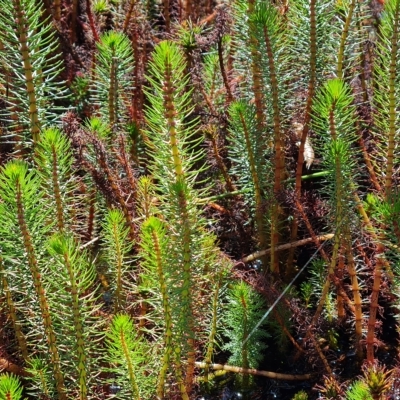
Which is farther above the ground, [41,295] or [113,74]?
[113,74]

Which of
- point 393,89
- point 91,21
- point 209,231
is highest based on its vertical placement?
point 91,21

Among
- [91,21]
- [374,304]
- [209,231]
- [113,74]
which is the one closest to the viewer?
[209,231]

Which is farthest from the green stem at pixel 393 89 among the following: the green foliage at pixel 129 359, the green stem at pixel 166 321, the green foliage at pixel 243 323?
the green foliage at pixel 129 359

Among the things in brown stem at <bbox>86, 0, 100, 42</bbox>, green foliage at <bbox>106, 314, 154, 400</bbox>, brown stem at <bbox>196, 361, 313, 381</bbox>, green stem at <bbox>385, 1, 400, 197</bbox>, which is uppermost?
brown stem at <bbox>86, 0, 100, 42</bbox>

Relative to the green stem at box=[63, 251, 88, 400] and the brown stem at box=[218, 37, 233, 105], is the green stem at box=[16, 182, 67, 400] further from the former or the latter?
the brown stem at box=[218, 37, 233, 105]

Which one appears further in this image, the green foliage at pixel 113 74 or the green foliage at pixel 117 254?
the green foliage at pixel 113 74

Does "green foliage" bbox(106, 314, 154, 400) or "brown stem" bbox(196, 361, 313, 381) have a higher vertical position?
"green foliage" bbox(106, 314, 154, 400)

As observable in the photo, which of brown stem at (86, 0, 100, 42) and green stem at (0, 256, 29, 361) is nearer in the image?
green stem at (0, 256, 29, 361)

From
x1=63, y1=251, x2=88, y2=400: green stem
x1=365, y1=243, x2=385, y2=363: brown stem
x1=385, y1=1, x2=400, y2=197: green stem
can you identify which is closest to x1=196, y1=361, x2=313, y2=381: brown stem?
x1=365, y1=243, x2=385, y2=363: brown stem

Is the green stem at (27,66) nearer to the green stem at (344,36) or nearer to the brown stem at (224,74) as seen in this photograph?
the brown stem at (224,74)

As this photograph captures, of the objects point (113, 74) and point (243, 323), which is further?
point (113, 74)

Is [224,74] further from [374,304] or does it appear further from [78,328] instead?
[78,328]

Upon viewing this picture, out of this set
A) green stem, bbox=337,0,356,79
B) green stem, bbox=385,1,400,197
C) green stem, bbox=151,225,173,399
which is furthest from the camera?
green stem, bbox=337,0,356,79

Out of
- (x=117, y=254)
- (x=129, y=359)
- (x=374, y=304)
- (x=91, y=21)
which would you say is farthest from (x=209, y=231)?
(x=91, y=21)
